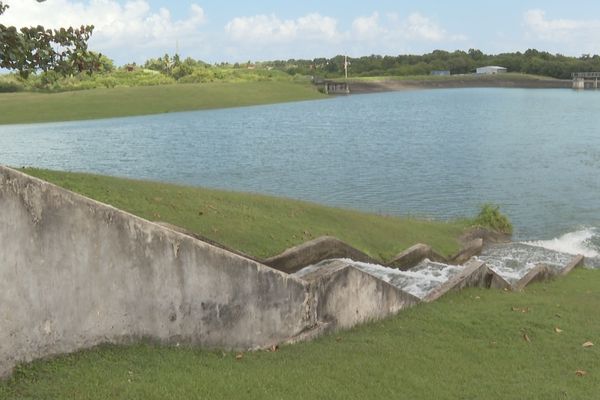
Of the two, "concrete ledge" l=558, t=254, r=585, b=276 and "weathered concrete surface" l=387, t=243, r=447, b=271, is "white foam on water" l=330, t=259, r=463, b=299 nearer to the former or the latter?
"weathered concrete surface" l=387, t=243, r=447, b=271

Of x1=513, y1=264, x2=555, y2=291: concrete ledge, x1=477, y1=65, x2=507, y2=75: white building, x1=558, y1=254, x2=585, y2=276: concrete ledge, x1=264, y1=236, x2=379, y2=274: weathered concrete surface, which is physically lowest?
x1=558, y1=254, x2=585, y2=276: concrete ledge

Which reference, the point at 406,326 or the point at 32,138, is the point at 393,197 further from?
the point at 32,138

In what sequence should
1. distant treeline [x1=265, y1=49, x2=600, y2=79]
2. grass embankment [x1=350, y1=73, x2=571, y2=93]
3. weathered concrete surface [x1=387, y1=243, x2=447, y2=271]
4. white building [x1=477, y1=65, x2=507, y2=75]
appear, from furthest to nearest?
white building [x1=477, y1=65, x2=507, y2=75] → distant treeline [x1=265, y1=49, x2=600, y2=79] → grass embankment [x1=350, y1=73, x2=571, y2=93] → weathered concrete surface [x1=387, y1=243, x2=447, y2=271]

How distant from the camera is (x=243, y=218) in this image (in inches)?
623

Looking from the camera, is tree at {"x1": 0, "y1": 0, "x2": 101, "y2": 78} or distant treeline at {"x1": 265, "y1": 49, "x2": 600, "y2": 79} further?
distant treeline at {"x1": 265, "y1": 49, "x2": 600, "y2": 79}

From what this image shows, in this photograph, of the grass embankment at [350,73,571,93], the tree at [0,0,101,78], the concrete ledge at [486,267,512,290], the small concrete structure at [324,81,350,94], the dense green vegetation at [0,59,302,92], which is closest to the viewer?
the tree at [0,0,101,78]

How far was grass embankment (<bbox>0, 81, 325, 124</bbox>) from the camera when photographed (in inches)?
3246

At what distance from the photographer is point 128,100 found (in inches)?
3634

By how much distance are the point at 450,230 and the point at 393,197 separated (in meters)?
8.12

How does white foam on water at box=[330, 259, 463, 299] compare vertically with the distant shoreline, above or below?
below

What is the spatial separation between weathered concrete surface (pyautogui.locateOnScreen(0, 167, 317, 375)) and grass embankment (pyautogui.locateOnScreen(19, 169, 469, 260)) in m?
6.06

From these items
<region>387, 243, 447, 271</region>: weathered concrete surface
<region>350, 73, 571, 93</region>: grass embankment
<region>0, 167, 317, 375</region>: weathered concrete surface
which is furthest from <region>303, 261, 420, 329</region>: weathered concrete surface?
<region>350, 73, 571, 93</region>: grass embankment

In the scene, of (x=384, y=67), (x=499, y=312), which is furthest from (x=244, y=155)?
(x=384, y=67)

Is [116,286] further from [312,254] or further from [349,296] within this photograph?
[312,254]
